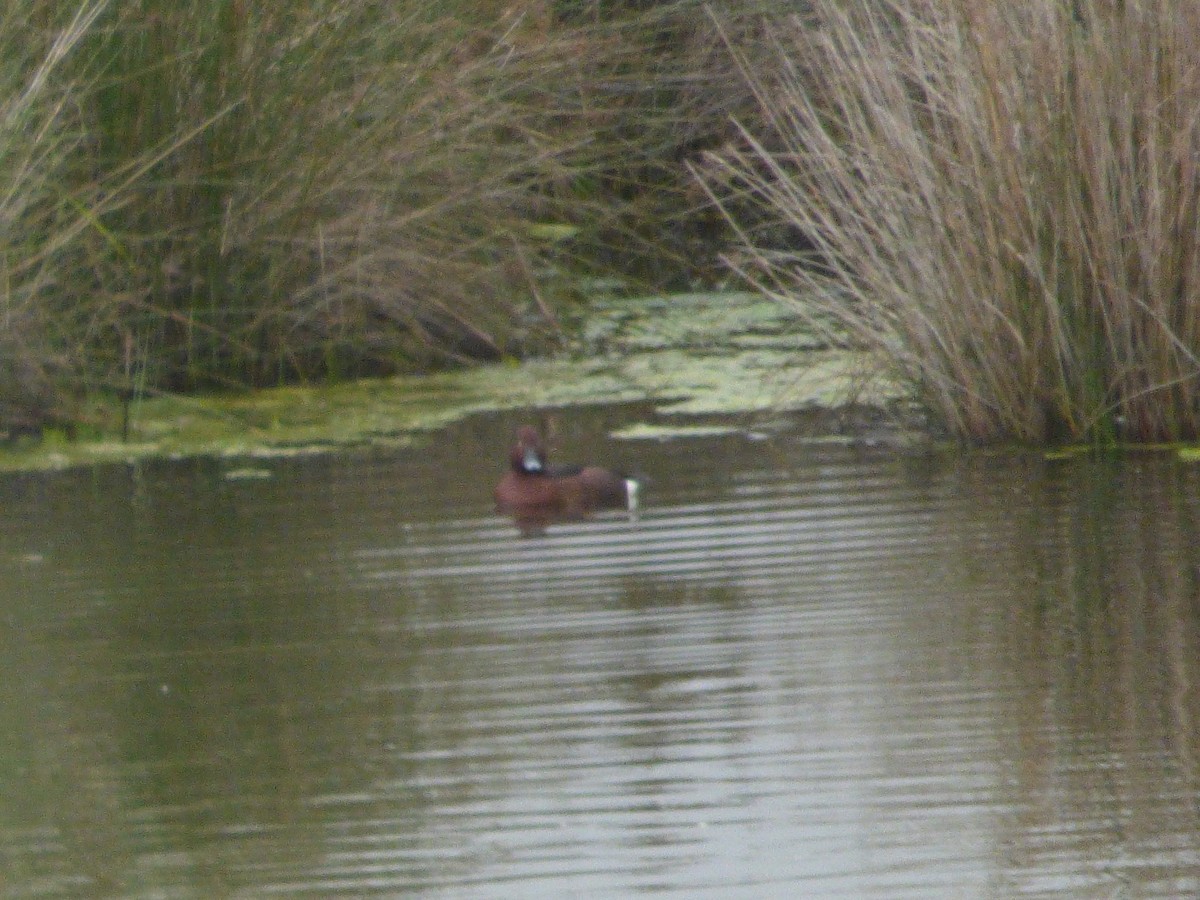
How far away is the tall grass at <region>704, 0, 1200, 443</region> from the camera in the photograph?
7395 mm

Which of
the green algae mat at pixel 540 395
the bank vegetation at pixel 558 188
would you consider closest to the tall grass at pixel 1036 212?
the bank vegetation at pixel 558 188

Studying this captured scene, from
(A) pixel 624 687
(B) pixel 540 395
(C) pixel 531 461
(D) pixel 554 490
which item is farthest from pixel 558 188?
(A) pixel 624 687

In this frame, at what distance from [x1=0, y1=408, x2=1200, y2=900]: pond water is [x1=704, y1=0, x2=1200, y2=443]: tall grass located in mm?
282

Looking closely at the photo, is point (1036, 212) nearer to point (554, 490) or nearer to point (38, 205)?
point (554, 490)

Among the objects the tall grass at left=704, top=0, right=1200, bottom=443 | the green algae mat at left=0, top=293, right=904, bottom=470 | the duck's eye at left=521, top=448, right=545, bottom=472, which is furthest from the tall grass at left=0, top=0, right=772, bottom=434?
the tall grass at left=704, top=0, right=1200, bottom=443

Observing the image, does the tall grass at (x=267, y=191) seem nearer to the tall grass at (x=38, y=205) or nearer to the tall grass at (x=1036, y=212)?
the tall grass at (x=38, y=205)

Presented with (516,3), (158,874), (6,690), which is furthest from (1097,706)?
(516,3)

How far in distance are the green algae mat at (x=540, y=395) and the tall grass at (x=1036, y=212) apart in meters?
0.50

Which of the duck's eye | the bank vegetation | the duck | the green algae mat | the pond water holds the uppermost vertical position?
the bank vegetation

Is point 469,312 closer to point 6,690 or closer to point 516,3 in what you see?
point 516,3

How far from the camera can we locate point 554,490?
7.56 m

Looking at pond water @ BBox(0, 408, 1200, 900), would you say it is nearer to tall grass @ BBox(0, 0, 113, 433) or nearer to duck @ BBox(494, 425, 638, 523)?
duck @ BBox(494, 425, 638, 523)

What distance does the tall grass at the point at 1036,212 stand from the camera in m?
7.39

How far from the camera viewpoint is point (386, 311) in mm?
10203
